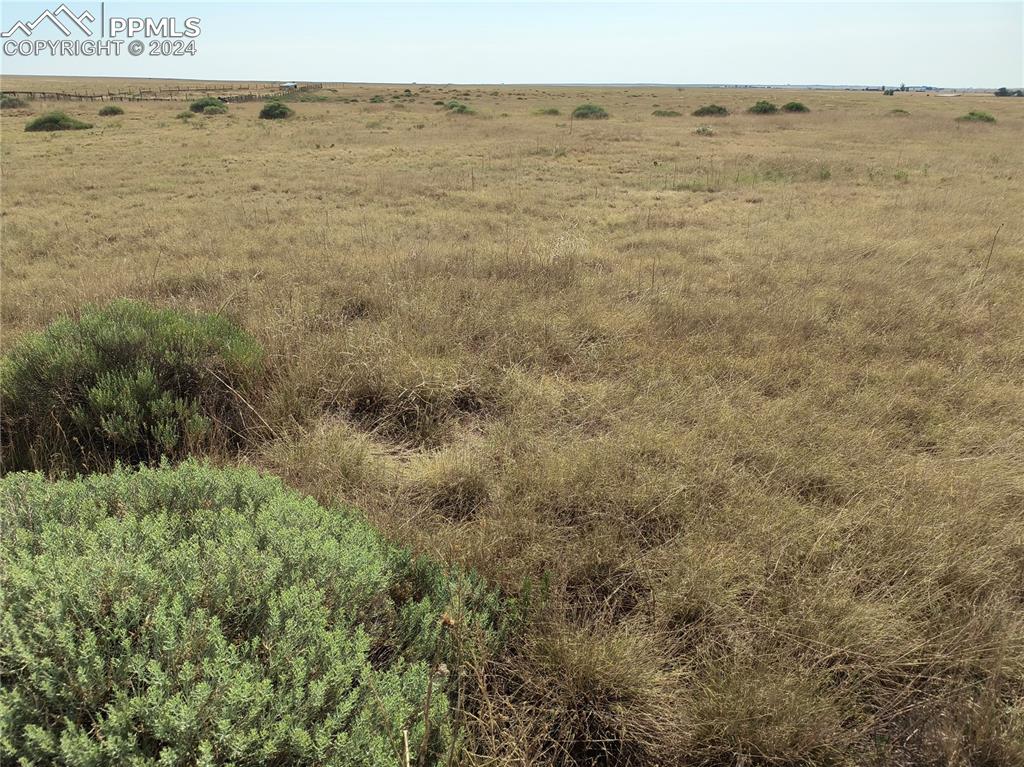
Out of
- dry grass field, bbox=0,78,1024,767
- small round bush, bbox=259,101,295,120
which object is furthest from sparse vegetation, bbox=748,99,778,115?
dry grass field, bbox=0,78,1024,767

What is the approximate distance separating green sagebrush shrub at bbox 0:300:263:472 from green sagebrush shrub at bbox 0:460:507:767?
3.66 feet

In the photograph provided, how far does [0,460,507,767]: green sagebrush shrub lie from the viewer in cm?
125

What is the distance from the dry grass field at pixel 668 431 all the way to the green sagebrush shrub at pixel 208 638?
0.35 metres

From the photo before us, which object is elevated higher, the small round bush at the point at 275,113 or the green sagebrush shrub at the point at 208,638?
the small round bush at the point at 275,113

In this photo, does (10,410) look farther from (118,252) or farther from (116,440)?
(118,252)

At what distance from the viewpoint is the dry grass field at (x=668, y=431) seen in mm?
1906

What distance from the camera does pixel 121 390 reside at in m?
3.27

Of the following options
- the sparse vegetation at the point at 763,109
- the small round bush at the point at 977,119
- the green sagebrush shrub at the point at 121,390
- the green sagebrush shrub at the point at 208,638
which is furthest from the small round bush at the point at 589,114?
the green sagebrush shrub at the point at 208,638

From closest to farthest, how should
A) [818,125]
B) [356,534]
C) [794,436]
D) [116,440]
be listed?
1. [356,534]
2. [116,440]
3. [794,436]
4. [818,125]

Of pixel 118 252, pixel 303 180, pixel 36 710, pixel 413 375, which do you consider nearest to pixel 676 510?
pixel 413 375

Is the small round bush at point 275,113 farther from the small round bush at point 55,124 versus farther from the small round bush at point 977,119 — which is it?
the small round bush at point 977,119

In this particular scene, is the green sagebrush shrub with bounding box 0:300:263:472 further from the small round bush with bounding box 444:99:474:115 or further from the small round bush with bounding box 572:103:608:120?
the small round bush with bounding box 444:99:474:115

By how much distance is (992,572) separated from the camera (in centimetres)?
230

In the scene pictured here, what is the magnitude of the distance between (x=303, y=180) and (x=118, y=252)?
5998mm
